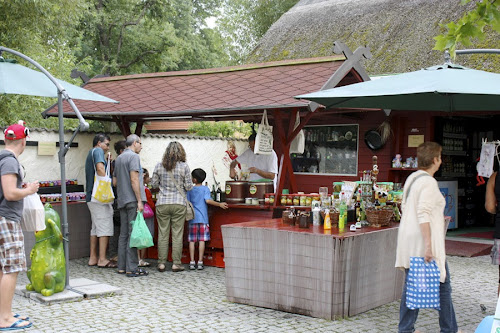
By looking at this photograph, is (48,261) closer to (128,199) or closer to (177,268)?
(128,199)

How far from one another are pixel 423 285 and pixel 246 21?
28.2m

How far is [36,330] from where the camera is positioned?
5.30 m

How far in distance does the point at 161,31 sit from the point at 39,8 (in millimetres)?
13194

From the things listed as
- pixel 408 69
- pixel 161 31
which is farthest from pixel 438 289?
pixel 161 31

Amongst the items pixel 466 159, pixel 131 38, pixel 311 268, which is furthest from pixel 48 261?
pixel 131 38

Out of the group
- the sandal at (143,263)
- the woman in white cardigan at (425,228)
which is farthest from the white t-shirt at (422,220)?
the sandal at (143,263)

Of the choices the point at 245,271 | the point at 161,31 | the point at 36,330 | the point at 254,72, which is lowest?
the point at 36,330

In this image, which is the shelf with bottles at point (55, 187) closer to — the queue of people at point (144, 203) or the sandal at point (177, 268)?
the queue of people at point (144, 203)

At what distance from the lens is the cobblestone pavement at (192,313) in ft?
17.9

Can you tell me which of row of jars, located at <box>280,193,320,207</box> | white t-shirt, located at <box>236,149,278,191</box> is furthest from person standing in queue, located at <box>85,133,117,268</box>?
row of jars, located at <box>280,193,320,207</box>

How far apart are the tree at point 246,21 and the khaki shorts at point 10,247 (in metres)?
24.6

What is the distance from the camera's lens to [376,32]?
46.9 ft

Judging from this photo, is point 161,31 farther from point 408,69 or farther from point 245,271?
point 245,271

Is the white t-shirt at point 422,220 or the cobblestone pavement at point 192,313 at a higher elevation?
the white t-shirt at point 422,220
